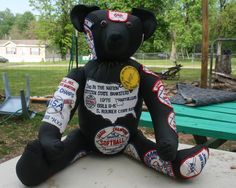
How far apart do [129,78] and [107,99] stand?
163mm

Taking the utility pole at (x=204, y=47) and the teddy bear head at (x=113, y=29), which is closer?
the teddy bear head at (x=113, y=29)

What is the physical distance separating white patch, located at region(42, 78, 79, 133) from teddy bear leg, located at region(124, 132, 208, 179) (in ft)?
1.57

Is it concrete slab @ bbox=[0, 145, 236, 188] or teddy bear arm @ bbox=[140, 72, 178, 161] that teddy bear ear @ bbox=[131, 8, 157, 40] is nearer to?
teddy bear arm @ bbox=[140, 72, 178, 161]

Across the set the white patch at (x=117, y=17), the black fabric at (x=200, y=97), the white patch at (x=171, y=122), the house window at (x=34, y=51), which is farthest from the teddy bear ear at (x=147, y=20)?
the house window at (x=34, y=51)

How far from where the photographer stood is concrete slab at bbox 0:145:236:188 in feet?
6.07

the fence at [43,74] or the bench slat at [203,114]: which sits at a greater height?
the bench slat at [203,114]

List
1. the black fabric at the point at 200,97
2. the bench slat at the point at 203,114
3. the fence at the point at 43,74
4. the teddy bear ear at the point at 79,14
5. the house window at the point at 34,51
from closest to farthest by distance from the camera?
the teddy bear ear at the point at 79,14, the bench slat at the point at 203,114, the black fabric at the point at 200,97, the fence at the point at 43,74, the house window at the point at 34,51

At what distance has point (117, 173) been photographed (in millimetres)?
1966

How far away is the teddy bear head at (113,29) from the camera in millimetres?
1899

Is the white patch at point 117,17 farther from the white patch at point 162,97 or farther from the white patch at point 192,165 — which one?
the white patch at point 192,165

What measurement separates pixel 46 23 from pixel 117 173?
3072 cm

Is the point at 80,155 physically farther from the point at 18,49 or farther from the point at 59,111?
the point at 18,49

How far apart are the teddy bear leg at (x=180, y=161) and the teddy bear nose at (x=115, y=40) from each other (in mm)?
564

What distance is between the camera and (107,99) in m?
1.94
